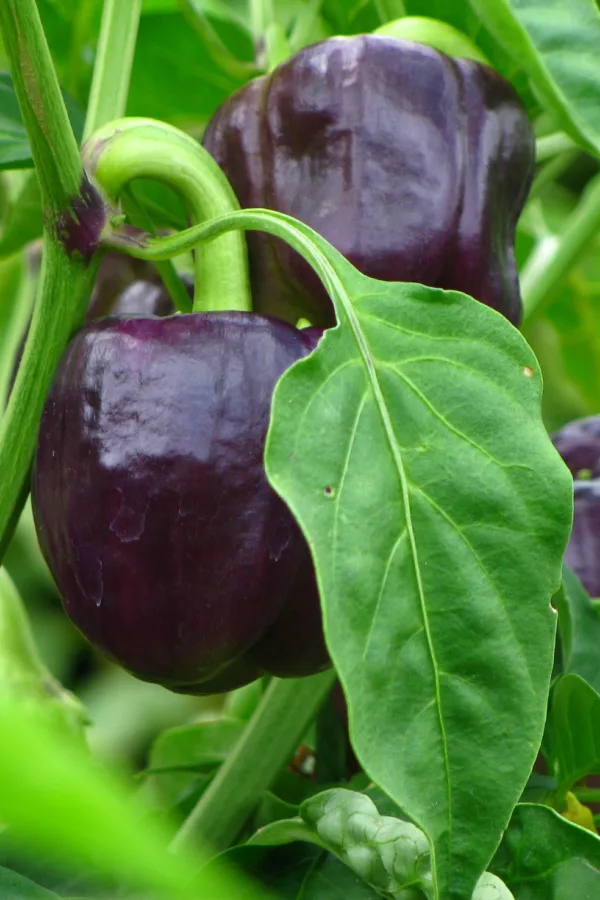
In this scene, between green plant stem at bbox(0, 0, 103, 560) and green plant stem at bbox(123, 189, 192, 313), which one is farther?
green plant stem at bbox(123, 189, 192, 313)

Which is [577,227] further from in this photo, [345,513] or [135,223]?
[345,513]

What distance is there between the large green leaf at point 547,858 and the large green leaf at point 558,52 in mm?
297

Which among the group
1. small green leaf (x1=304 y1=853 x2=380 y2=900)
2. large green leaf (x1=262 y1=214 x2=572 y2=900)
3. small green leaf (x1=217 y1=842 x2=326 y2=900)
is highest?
large green leaf (x1=262 y1=214 x2=572 y2=900)

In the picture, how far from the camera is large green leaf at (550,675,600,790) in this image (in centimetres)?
49

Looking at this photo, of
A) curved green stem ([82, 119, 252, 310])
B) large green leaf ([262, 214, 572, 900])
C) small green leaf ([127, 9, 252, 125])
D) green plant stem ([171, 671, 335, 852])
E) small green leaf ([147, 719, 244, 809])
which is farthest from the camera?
small green leaf ([127, 9, 252, 125])

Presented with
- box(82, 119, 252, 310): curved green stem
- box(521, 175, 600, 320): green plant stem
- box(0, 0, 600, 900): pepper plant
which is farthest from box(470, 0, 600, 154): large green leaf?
box(521, 175, 600, 320): green plant stem

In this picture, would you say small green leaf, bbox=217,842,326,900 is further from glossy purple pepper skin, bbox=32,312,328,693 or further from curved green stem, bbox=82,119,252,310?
curved green stem, bbox=82,119,252,310

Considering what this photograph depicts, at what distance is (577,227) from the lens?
0.80 metres

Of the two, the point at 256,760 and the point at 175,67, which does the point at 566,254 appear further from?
the point at 256,760

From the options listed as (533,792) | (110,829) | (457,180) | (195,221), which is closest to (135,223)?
(195,221)

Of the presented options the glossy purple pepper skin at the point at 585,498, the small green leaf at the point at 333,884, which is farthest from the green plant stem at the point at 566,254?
the small green leaf at the point at 333,884

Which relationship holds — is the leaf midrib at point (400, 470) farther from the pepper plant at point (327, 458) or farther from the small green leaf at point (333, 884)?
the small green leaf at point (333, 884)

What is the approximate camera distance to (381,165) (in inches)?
19.1

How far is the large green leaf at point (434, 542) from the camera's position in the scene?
0.33 metres
